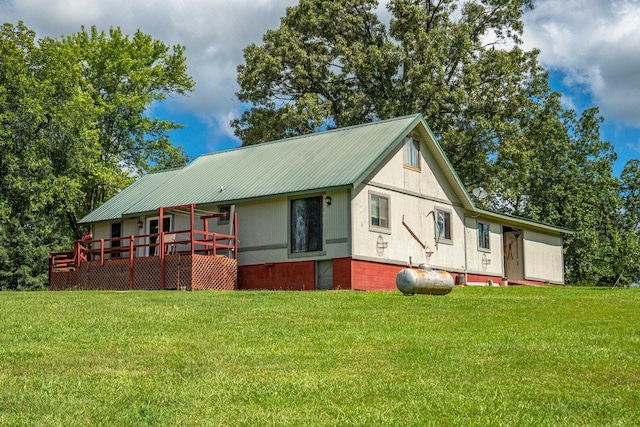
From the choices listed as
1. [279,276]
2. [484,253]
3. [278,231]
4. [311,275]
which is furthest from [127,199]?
[484,253]

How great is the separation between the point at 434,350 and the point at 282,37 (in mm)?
33094

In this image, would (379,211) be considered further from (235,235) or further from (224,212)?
(224,212)

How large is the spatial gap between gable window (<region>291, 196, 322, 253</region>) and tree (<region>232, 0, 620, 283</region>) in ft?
47.1

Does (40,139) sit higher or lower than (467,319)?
higher

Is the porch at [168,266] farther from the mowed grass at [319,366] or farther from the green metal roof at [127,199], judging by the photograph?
the mowed grass at [319,366]

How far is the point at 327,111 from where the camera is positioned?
41.3m

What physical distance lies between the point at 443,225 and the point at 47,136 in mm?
19200

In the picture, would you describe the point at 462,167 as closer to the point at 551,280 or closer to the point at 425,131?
the point at 551,280

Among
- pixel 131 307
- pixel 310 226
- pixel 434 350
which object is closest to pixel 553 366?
pixel 434 350

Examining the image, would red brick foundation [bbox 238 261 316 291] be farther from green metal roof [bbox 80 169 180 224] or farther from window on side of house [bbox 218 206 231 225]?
green metal roof [bbox 80 169 180 224]

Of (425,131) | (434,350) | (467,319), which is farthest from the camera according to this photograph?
(425,131)

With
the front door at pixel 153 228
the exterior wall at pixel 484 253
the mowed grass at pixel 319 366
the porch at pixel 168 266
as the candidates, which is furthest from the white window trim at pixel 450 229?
the mowed grass at pixel 319 366

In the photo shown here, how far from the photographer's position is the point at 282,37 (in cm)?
4225

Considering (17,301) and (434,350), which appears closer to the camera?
(434,350)
